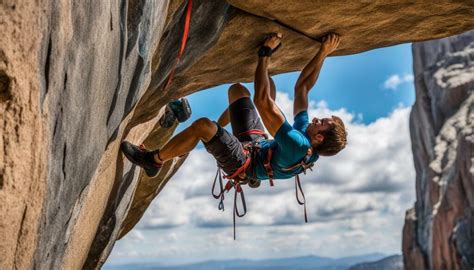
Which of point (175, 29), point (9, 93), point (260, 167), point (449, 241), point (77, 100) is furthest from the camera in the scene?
point (449, 241)

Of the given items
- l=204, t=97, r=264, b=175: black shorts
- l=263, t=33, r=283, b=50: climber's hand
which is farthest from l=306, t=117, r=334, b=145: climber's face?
l=263, t=33, r=283, b=50: climber's hand

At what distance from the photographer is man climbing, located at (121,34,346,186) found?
19.5ft

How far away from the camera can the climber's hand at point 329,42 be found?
725 centimetres

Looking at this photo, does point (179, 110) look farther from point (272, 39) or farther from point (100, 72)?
point (100, 72)

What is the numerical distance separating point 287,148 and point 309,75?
55.9 inches

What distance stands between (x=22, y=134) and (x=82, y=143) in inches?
38.9

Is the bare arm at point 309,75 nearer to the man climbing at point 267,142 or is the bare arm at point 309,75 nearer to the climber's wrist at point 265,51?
the man climbing at point 267,142

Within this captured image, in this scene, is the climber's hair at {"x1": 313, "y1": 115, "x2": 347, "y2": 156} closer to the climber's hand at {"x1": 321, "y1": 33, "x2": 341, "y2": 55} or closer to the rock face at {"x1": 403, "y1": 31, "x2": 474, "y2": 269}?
the climber's hand at {"x1": 321, "y1": 33, "x2": 341, "y2": 55}

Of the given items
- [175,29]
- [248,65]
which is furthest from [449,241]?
[175,29]

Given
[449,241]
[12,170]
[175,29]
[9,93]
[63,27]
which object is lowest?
[449,241]

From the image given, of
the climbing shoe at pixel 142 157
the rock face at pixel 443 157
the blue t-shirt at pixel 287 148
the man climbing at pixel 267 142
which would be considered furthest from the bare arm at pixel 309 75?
the rock face at pixel 443 157

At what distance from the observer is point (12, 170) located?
8.18 feet

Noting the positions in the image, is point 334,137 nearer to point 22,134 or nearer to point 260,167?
point 260,167

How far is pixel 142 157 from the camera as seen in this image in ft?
21.6
